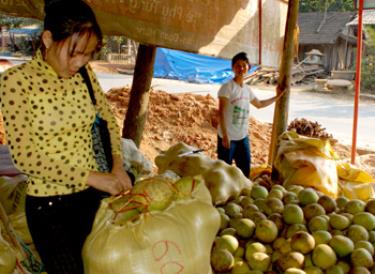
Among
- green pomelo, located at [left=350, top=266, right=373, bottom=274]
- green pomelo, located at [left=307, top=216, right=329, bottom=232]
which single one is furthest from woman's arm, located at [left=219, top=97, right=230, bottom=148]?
green pomelo, located at [left=350, top=266, right=373, bottom=274]

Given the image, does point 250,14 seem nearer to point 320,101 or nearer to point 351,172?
point 351,172

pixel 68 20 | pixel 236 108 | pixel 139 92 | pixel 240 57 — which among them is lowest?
pixel 236 108

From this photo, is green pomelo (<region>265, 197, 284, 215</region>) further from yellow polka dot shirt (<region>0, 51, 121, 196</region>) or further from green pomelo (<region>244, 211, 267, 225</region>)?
yellow polka dot shirt (<region>0, 51, 121, 196</region>)

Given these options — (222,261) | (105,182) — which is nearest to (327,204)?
(222,261)

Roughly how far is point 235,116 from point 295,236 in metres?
2.41

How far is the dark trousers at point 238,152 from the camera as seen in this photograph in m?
4.68

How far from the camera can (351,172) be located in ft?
12.1

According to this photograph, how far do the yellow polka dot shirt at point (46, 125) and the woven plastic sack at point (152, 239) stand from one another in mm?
198

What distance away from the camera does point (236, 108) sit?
4.55 m

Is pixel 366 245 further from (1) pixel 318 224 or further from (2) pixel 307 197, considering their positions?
(2) pixel 307 197

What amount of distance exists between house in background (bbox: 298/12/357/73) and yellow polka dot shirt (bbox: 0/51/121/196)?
24.0 meters

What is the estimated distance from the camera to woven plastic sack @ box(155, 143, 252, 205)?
2859 millimetres

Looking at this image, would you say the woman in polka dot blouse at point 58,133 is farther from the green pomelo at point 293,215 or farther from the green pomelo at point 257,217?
the green pomelo at point 293,215

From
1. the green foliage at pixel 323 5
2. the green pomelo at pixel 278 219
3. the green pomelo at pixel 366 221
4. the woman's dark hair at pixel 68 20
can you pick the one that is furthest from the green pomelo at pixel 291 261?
the green foliage at pixel 323 5
